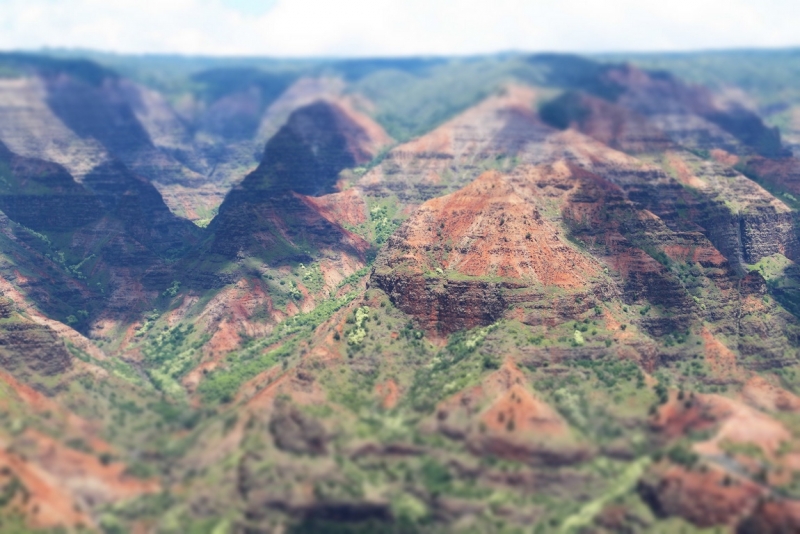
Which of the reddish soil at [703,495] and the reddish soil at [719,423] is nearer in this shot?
the reddish soil at [703,495]

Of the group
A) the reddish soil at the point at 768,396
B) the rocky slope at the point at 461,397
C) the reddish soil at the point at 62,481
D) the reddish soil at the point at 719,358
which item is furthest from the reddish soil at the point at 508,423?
the reddish soil at the point at 719,358

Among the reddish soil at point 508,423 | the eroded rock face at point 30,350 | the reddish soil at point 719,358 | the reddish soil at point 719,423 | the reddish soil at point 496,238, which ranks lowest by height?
the reddish soil at point 719,358

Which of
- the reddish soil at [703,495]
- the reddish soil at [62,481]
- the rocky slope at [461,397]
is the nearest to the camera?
the reddish soil at [703,495]

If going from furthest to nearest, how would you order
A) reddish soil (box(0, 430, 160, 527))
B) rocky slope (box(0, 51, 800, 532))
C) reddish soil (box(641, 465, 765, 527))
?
rocky slope (box(0, 51, 800, 532))
reddish soil (box(0, 430, 160, 527))
reddish soil (box(641, 465, 765, 527))

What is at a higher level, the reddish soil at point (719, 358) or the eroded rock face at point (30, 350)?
the eroded rock face at point (30, 350)

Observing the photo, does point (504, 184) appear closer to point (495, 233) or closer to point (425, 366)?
point (495, 233)

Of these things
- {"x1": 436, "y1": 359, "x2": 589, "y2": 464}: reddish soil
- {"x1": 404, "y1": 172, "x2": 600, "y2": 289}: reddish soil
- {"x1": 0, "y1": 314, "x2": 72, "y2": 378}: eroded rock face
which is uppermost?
{"x1": 404, "y1": 172, "x2": 600, "y2": 289}: reddish soil

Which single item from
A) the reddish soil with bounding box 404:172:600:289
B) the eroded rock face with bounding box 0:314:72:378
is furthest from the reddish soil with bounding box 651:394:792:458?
the eroded rock face with bounding box 0:314:72:378

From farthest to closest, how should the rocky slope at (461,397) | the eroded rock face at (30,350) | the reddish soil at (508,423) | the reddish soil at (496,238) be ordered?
the reddish soil at (496,238), the eroded rock face at (30,350), the reddish soil at (508,423), the rocky slope at (461,397)

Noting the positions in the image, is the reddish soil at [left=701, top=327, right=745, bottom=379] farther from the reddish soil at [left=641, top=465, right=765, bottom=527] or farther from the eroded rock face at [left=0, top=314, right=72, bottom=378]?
the eroded rock face at [left=0, top=314, right=72, bottom=378]

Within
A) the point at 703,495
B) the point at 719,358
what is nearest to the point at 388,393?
the point at 703,495

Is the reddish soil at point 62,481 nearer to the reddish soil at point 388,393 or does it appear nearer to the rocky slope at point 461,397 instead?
the rocky slope at point 461,397

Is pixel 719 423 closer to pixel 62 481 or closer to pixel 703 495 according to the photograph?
pixel 703 495
